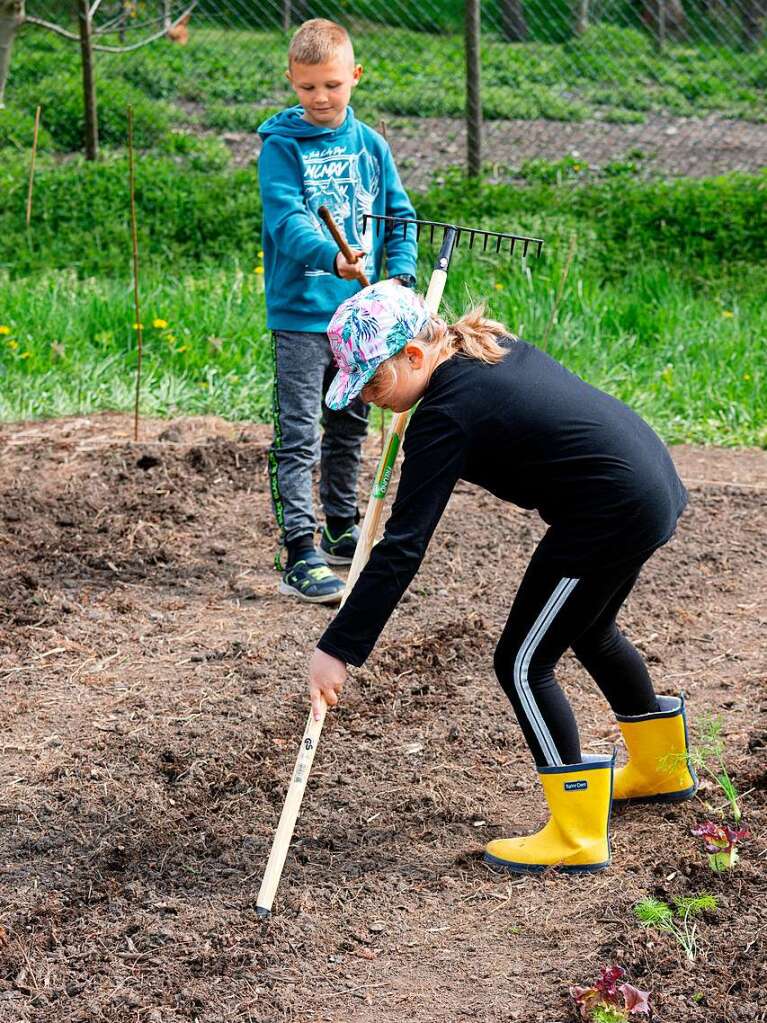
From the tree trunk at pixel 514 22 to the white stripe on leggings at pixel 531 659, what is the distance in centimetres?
994

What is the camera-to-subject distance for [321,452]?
4707 mm

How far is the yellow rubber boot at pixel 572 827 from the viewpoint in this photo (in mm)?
2797

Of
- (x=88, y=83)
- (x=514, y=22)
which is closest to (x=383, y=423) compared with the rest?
(x=88, y=83)

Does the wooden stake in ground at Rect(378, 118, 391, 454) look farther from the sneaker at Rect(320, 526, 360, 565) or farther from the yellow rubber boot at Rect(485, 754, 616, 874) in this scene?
the yellow rubber boot at Rect(485, 754, 616, 874)

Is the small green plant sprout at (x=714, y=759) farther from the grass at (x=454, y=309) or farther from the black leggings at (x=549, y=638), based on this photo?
the grass at (x=454, y=309)

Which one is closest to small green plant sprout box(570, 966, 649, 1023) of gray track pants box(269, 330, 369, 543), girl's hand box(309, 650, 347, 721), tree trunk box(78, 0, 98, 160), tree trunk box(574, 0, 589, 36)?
girl's hand box(309, 650, 347, 721)

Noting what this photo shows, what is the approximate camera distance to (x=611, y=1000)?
2.29 metres

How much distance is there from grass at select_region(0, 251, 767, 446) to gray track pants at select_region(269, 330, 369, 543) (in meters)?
1.70

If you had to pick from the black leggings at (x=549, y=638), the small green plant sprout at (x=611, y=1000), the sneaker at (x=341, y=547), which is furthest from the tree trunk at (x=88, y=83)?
the small green plant sprout at (x=611, y=1000)

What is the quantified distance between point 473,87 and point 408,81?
12.2 ft

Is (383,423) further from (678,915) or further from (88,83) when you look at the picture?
(88,83)

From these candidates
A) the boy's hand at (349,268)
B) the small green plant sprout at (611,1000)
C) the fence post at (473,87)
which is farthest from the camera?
the fence post at (473,87)

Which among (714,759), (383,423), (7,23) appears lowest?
(714,759)

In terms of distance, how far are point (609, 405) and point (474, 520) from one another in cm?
236
